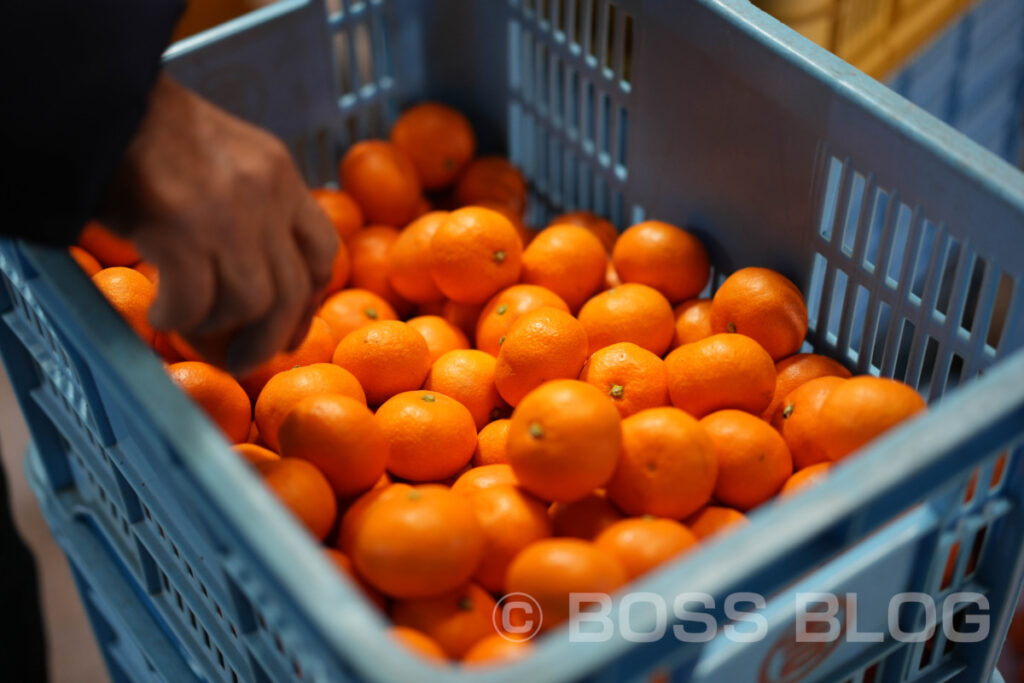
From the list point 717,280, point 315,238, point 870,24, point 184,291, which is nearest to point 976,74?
point 870,24

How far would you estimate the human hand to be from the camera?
2.27ft

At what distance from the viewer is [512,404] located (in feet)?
3.29

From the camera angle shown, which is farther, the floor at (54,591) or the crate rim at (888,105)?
the floor at (54,591)

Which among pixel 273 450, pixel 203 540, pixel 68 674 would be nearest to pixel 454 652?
pixel 203 540

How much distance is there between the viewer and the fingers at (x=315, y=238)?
77 centimetres

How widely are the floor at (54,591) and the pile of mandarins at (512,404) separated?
92 cm

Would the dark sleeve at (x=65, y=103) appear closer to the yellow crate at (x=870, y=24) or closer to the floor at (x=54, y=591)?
the yellow crate at (x=870, y=24)

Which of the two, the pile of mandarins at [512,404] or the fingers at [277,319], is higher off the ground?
the fingers at [277,319]

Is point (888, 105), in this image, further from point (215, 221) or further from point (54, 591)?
point (54, 591)

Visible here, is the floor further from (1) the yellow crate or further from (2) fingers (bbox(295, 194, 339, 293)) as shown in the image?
(1) the yellow crate

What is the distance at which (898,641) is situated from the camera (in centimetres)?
84

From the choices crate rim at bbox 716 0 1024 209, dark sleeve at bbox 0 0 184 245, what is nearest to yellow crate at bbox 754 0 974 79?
crate rim at bbox 716 0 1024 209

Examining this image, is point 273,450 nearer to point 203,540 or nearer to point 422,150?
point 203,540

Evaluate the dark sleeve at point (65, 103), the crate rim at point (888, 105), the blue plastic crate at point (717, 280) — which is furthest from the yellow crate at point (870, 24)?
the dark sleeve at point (65, 103)
